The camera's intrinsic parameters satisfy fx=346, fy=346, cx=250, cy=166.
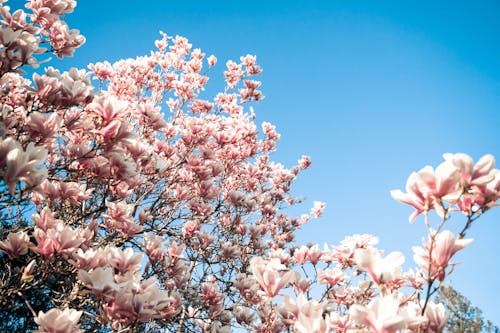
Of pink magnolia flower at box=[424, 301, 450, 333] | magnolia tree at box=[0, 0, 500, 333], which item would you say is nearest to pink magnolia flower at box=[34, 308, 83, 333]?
magnolia tree at box=[0, 0, 500, 333]

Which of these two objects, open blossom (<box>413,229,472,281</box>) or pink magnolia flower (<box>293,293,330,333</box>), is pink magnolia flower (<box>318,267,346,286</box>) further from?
open blossom (<box>413,229,472,281</box>)

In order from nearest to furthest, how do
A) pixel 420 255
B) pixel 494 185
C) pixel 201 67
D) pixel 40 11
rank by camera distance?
pixel 494 185 < pixel 420 255 < pixel 40 11 < pixel 201 67

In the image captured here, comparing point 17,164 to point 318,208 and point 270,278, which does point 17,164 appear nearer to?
point 270,278

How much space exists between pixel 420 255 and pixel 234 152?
4643mm

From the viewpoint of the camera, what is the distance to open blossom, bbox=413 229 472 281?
3.92ft

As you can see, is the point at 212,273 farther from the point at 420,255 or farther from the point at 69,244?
the point at 420,255

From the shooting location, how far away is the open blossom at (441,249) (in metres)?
1.19

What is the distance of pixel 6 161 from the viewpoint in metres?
1.63

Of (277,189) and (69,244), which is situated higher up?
(277,189)

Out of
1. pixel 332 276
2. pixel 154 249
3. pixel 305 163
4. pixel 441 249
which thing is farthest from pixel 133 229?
pixel 305 163

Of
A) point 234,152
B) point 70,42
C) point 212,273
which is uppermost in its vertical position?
point 234,152

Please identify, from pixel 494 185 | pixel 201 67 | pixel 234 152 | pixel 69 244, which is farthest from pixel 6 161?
pixel 201 67

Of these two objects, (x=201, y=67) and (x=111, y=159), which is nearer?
(x=111, y=159)

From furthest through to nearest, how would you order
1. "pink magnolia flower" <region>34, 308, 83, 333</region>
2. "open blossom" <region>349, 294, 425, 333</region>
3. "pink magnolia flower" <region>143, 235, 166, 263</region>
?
"pink magnolia flower" <region>143, 235, 166, 263</region> → "pink magnolia flower" <region>34, 308, 83, 333</region> → "open blossom" <region>349, 294, 425, 333</region>
